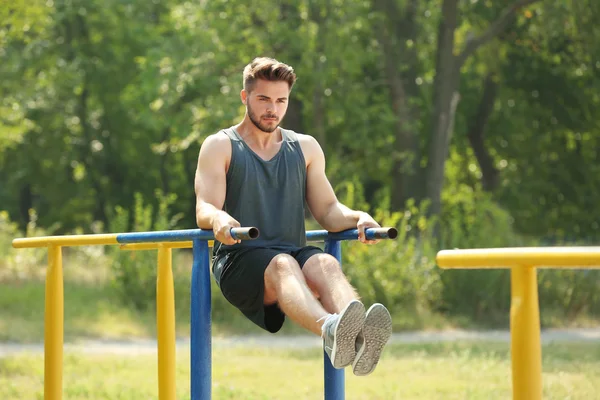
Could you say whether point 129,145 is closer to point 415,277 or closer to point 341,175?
point 341,175

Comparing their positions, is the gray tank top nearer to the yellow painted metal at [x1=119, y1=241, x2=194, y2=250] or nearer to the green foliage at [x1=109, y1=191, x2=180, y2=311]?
the yellow painted metal at [x1=119, y1=241, x2=194, y2=250]

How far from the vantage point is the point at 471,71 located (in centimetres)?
2225

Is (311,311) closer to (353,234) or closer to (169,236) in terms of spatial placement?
(353,234)

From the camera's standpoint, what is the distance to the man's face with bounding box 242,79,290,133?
442 centimetres

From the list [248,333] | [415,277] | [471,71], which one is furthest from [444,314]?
[471,71]

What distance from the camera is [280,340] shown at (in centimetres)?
1076

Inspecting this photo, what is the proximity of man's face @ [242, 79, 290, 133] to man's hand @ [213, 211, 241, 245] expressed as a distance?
2.15ft

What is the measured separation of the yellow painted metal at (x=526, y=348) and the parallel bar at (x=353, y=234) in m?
1.37

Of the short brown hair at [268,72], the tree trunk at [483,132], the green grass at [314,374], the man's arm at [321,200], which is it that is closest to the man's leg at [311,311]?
the man's arm at [321,200]

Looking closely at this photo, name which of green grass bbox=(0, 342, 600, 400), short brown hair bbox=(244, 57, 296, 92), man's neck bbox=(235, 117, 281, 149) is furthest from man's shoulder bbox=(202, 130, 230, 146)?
green grass bbox=(0, 342, 600, 400)

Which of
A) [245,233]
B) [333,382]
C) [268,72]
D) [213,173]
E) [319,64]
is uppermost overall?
[319,64]

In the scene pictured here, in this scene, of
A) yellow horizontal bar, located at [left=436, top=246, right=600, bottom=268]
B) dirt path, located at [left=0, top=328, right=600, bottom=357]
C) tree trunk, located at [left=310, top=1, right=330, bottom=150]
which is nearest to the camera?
yellow horizontal bar, located at [left=436, top=246, right=600, bottom=268]

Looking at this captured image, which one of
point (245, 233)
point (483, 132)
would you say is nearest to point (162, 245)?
point (245, 233)

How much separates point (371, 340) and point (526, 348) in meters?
1.24
